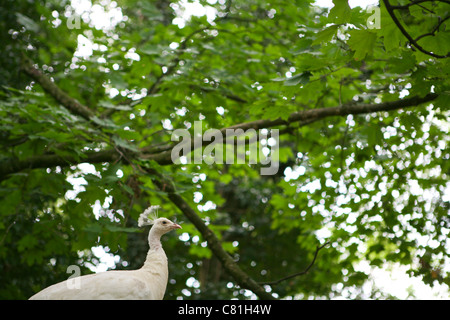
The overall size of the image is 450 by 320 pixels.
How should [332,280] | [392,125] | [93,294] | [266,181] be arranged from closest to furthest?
[93,294] < [392,125] < [332,280] < [266,181]

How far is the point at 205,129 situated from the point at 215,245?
109 centimetres

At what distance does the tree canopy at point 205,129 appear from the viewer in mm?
3889

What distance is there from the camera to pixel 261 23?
19.6 feet

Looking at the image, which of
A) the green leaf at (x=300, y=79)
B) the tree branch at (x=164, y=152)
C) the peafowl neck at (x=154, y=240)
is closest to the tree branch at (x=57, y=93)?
the tree branch at (x=164, y=152)

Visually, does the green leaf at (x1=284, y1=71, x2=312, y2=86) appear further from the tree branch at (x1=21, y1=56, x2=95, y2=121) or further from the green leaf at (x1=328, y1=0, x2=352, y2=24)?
the tree branch at (x1=21, y1=56, x2=95, y2=121)

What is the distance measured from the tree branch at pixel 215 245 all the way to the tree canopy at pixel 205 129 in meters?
0.01

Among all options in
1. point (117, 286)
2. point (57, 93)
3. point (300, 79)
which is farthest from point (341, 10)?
point (57, 93)

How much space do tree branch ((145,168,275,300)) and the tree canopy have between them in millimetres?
13

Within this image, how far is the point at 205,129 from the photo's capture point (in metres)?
5.04

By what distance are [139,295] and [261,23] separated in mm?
4442

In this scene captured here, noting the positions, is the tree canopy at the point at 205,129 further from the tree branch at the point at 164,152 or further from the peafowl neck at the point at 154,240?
the peafowl neck at the point at 154,240

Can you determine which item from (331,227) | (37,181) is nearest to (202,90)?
(37,181)

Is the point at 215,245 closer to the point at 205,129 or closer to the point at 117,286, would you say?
the point at 205,129
